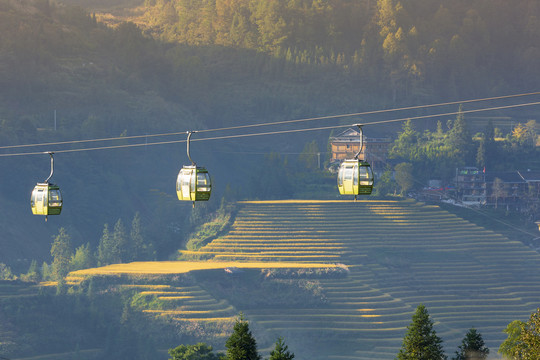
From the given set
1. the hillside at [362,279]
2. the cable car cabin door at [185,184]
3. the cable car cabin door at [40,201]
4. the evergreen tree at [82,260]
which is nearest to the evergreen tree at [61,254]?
the evergreen tree at [82,260]

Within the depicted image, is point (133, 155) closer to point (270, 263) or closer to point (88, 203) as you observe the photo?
point (88, 203)

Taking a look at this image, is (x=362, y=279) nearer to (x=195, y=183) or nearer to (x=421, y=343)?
(x=421, y=343)

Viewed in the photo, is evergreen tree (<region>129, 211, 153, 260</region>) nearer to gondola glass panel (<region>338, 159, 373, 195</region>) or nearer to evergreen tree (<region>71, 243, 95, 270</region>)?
evergreen tree (<region>71, 243, 95, 270</region>)

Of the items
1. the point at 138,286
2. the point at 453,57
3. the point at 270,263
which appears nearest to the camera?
the point at 138,286

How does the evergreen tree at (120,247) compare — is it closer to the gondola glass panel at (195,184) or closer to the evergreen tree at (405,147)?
the evergreen tree at (405,147)

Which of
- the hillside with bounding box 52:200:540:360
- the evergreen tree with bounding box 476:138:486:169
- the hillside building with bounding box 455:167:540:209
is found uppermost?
the evergreen tree with bounding box 476:138:486:169

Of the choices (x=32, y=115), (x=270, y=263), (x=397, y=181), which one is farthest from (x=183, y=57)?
(x=270, y=263)

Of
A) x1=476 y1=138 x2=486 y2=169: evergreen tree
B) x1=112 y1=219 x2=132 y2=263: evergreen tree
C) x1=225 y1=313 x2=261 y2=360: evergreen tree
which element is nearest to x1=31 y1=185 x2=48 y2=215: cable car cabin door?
x1=225 y1=313 x2=261 y2=360: evergreen tree
